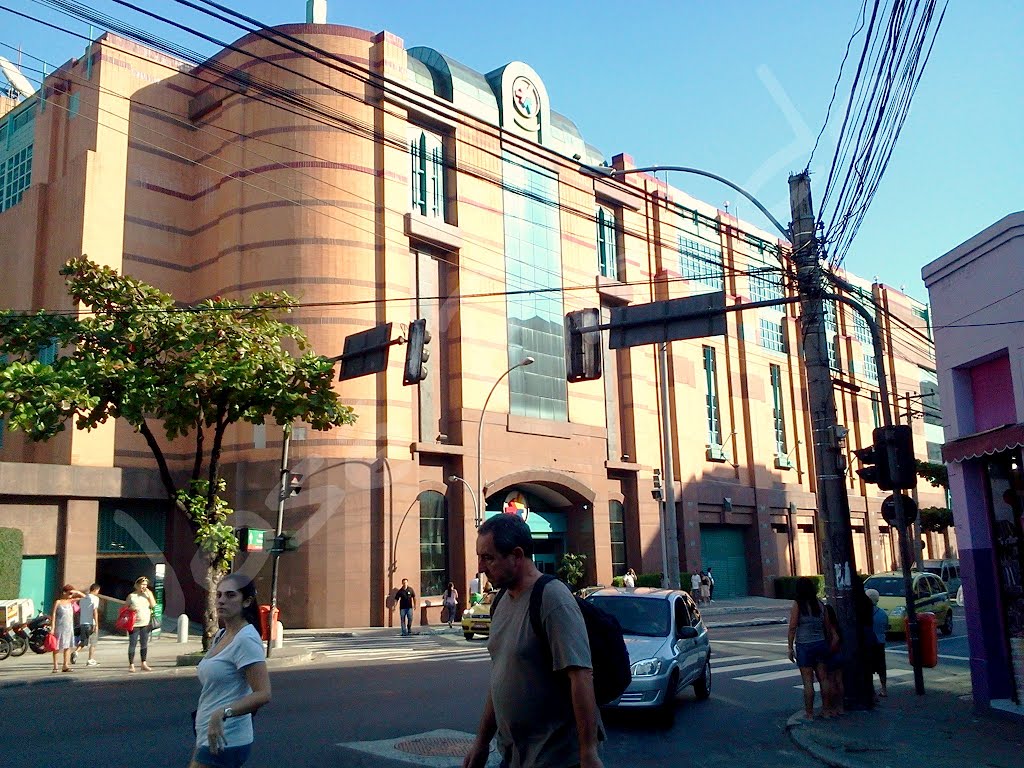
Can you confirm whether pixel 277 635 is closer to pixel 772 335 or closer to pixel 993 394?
pixel 993 394

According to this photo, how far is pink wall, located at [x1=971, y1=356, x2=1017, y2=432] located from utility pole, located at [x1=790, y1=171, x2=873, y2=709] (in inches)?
69.8

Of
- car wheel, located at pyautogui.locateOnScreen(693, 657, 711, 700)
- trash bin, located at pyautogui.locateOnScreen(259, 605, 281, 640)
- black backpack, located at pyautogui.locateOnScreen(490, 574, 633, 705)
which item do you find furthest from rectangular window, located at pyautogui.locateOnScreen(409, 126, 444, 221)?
black backpack, located at pyautogui.locateOnScreen(490, 574, 633, 705)

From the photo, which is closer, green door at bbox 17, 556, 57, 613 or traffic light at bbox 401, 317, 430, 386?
traffic light at bbox 401, 317, 430, 386

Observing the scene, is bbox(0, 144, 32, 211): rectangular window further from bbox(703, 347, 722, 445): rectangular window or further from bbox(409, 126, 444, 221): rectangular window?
bbox(703, 347, 722, 445): rectangular window

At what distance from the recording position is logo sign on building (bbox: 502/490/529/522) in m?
34.7

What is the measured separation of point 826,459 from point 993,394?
7.15 ft

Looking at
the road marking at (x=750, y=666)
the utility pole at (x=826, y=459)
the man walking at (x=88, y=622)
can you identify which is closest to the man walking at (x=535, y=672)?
the utility pole at (x=826, y=459)

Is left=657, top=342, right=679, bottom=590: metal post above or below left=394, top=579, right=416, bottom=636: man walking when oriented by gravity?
above

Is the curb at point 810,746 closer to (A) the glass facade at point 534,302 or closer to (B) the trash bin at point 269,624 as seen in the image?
(B) the trash bin at point 269,624

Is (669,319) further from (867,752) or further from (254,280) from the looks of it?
(254,280)

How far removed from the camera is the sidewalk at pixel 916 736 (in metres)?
8.80

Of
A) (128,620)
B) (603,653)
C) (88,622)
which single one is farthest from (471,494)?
(603,653)

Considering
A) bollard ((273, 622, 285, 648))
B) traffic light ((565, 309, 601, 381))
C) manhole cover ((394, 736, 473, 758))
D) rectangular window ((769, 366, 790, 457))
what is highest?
rectangular window ((769, 366, 790, 457))

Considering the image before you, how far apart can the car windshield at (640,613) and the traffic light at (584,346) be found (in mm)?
3425
